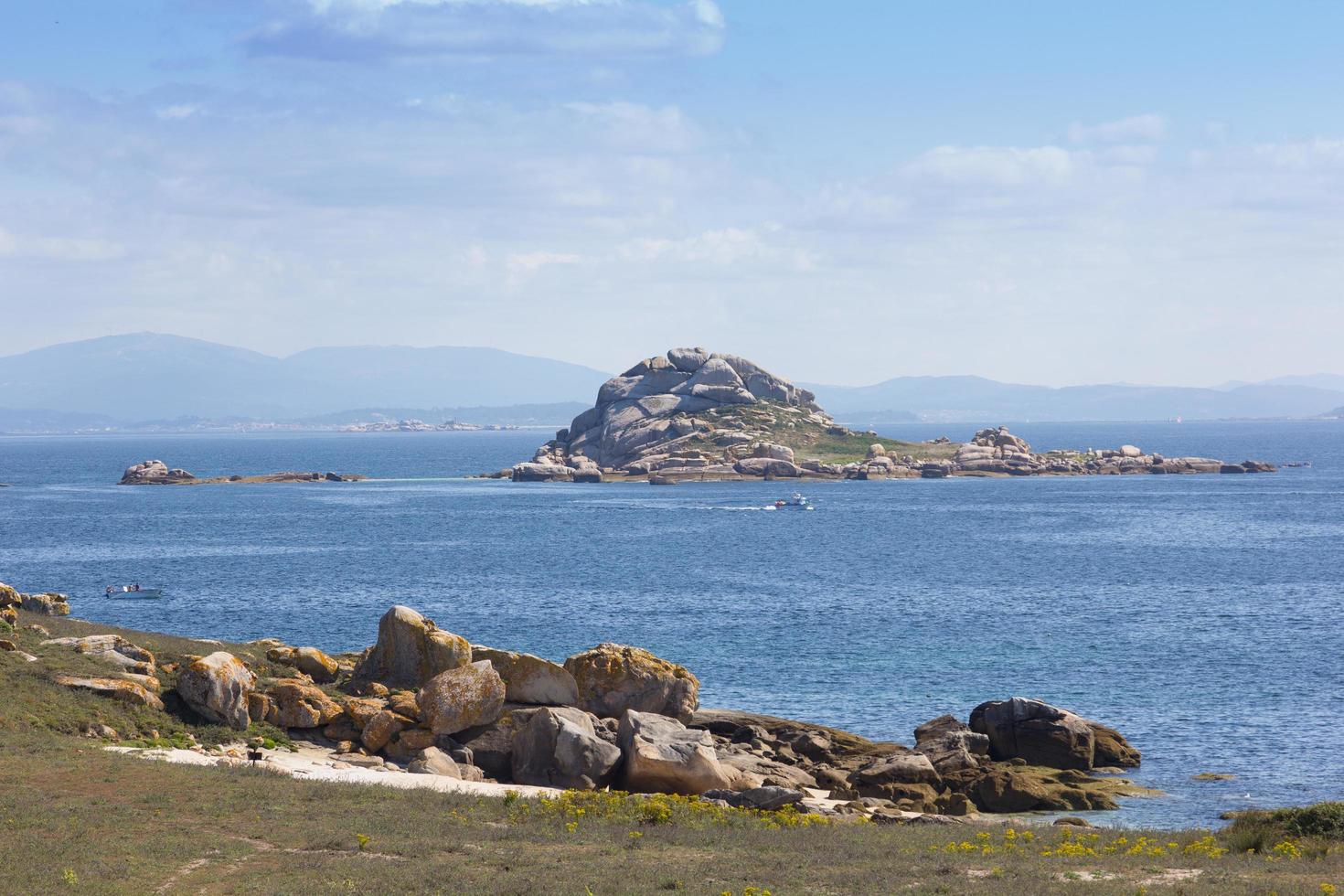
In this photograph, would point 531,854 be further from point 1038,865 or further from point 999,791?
point 999,791

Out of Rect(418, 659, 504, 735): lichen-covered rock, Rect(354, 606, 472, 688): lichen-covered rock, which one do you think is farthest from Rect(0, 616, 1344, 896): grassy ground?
Rect(354, 606, 472, 688): lichen-covered rock

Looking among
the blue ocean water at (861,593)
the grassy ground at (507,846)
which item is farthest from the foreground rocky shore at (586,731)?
the grassy ground at (507,846)

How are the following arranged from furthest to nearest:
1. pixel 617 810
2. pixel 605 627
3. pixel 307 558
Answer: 1. pixel 307 558
2. pixel 605 627
3. pixel 617 810

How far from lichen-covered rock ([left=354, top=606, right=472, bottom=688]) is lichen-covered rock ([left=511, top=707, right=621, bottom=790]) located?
6.10 meters

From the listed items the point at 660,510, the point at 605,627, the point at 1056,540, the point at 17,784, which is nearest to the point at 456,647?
the point at 17,784

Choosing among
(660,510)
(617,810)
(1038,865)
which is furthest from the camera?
(660,510)

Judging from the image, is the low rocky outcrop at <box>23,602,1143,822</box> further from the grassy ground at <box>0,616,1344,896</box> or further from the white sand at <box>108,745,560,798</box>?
the grassy ground at <box>0,616,1344,896</box>

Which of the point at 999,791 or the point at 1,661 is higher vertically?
the point at 1,661

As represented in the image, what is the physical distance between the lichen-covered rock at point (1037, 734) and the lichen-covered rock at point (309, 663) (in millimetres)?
22326

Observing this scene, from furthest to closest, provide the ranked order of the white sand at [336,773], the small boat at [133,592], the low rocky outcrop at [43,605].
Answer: the small boat at [133,592] → the low rocky outcrop at [43,605] → the white sand at [336,773]

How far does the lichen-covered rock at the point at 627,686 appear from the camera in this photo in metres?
41.4

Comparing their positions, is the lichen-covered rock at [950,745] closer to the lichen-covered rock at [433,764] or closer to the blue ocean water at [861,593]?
the blue ocean water at [861,593]

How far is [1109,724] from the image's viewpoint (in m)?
46.4

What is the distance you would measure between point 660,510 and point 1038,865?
127436mm
